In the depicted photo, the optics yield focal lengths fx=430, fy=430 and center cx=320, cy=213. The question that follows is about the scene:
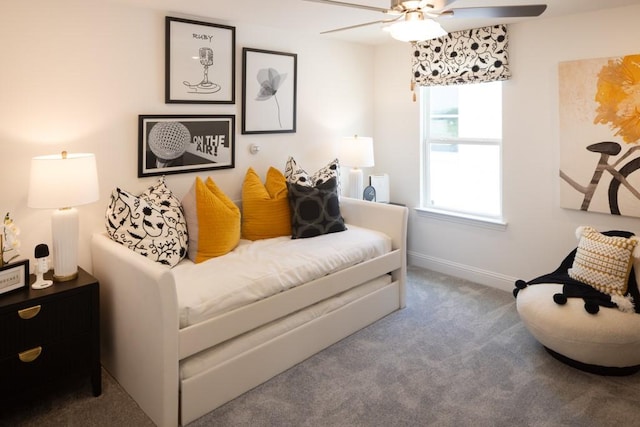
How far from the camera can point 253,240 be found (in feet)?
10.9

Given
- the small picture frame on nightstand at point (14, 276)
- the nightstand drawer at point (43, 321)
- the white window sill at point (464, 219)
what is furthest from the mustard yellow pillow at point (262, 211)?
the white window sill at point (464, 219)

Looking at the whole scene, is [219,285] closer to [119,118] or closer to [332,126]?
[119,118]

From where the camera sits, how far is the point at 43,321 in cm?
216

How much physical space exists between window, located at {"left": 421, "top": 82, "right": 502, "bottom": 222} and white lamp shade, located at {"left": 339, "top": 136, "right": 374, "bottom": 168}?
0.70 m

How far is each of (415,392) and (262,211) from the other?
1.72 metres

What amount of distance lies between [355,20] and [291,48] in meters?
0.70

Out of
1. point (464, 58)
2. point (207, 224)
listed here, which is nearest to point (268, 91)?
point (207, 224)

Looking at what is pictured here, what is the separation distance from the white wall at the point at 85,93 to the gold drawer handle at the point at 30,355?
0.67m

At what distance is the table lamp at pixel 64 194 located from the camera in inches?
86.9

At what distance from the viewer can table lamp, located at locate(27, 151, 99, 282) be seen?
221 centimetres

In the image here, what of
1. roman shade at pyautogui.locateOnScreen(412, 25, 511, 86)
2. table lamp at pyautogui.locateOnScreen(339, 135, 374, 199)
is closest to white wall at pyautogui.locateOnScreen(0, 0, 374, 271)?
table lamp at pyautogui.locateOnScreen(339, 135, 374, 199)

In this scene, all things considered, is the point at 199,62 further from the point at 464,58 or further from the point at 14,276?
the point at 464,58

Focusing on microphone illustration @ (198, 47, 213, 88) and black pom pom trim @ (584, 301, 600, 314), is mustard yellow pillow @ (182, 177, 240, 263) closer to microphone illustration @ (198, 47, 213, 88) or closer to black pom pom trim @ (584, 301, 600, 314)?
microphone illustration @ (198, 47, 213, 88)

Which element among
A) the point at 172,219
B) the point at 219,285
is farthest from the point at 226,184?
the point at 219,285
